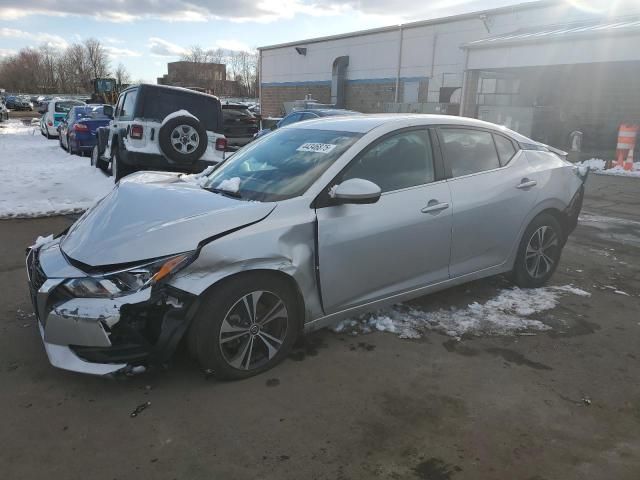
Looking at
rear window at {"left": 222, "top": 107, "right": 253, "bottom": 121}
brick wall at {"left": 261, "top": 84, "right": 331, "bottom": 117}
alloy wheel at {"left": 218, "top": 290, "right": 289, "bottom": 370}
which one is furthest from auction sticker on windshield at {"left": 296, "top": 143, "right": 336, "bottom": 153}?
brick wall at {"left": 261, "top": 84, "right": 331, "bottom": 117}

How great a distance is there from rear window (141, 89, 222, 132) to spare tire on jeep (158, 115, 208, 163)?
0.53 metres

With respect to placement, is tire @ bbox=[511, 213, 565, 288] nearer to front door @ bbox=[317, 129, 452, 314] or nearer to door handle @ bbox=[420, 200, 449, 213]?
front door @ bbox=[317, 129, 452, 314]

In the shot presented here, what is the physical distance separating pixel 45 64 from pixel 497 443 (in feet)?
404

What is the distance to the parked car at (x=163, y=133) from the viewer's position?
8.58 metres

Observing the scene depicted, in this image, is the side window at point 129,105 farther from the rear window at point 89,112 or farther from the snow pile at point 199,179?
the rear window at point 89,112

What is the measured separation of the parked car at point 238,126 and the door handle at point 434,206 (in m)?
14.5

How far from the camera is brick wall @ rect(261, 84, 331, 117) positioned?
109ft

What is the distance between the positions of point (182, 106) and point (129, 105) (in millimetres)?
952

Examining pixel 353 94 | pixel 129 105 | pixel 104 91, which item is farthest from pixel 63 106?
pixel 104 91

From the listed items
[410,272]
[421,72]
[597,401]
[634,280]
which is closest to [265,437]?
[410,272]

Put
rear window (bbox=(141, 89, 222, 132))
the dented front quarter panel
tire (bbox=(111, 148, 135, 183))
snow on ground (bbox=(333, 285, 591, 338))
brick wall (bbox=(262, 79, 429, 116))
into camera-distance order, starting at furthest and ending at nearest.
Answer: brick wall (bbox=(262, 79, 429, 116)) → tire (bbox=(111, 148, 135, 183)) → rear window (bbox=(141, 89, 222, 132)) → snow on ground (bbox=(333, 285, 591, 338)) → the dented front quarter panel

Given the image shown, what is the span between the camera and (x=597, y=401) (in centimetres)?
304

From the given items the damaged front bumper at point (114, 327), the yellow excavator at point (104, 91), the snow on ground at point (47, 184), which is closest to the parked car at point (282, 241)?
the damaged front bumper at point (114, 327)

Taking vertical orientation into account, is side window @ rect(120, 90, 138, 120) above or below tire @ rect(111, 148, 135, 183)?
above
